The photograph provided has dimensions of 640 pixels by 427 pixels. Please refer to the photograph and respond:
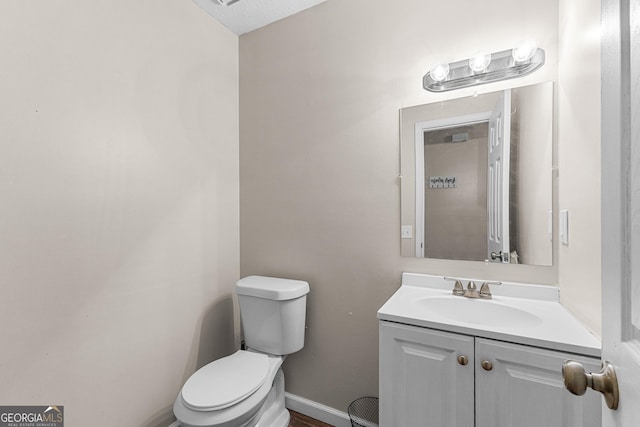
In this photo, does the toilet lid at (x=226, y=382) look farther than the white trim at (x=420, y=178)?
No

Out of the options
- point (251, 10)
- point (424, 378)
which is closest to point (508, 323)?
point (424, 378)

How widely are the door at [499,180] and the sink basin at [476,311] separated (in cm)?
22

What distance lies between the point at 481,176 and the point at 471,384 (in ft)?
2.89

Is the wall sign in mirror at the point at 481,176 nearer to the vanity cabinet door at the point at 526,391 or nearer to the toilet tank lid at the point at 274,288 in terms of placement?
the vanity cabinet door at the point at 526,391

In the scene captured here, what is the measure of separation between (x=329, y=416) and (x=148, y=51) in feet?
7.33

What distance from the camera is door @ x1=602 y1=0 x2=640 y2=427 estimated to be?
409 mm

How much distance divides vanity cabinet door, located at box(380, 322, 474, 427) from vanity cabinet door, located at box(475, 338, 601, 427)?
41 millimetres

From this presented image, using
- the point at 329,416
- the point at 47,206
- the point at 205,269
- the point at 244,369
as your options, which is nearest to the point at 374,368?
the point at 329,416

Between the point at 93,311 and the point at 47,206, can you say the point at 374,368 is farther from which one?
the point at 47,206

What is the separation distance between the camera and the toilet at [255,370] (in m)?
1.17

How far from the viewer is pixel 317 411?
171cm

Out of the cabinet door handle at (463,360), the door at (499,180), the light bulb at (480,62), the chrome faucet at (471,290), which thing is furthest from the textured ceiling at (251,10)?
the cabinet door handle at (463,360)

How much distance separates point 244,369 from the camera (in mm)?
1403

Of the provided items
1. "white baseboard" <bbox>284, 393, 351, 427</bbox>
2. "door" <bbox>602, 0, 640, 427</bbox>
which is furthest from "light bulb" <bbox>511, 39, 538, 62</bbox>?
"white baseboard" <bbox>284, 393, 351, 427</bbox>
